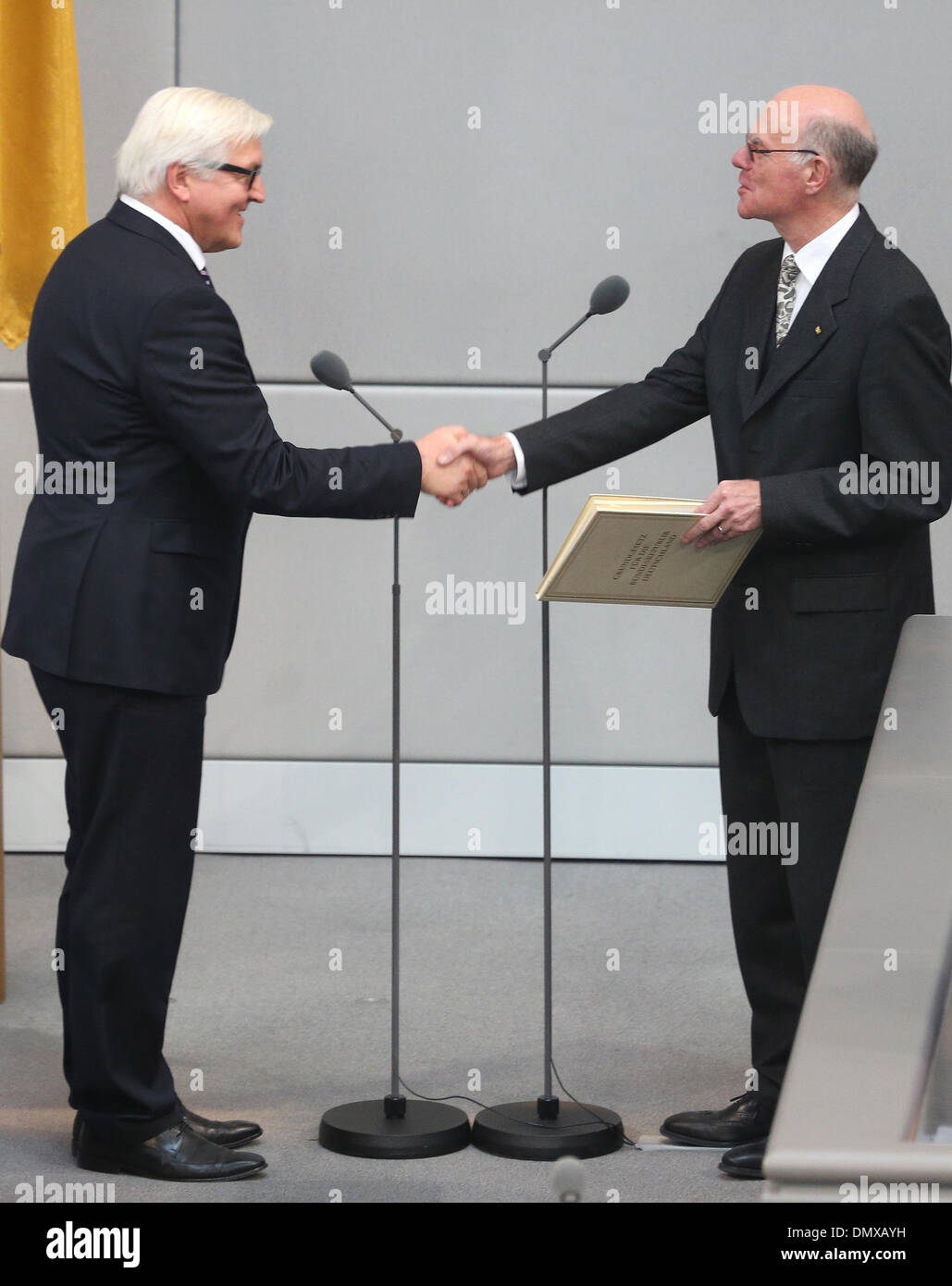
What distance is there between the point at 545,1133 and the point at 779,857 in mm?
555

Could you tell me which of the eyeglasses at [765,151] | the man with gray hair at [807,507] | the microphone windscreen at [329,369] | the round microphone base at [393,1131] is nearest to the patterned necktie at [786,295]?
the man with gray hair at [807,507]

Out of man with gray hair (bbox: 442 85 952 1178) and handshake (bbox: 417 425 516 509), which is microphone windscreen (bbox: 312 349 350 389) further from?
man with gray hair (bbox: 442 85 952 1178)

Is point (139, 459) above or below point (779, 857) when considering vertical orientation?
above

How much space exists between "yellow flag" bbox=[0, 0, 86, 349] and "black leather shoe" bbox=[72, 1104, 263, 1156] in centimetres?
186

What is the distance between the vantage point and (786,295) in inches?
91.1

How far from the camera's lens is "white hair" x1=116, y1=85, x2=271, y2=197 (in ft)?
7.31

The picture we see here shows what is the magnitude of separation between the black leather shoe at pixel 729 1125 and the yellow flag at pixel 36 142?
7.21 feet

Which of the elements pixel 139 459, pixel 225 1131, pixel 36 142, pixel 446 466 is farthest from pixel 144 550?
pixel 36 142

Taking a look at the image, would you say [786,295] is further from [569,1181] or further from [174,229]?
[569,1181]

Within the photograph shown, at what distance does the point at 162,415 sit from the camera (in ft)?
7.10

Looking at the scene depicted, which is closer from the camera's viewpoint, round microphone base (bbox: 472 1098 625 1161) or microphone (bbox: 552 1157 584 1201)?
microphone (bbox: 552 1157 584 1201)

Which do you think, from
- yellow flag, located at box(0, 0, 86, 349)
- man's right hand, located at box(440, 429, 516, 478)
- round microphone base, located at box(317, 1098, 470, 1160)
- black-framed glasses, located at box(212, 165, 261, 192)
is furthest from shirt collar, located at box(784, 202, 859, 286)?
yellow flag, located at box(0, 0, 86, 349)
